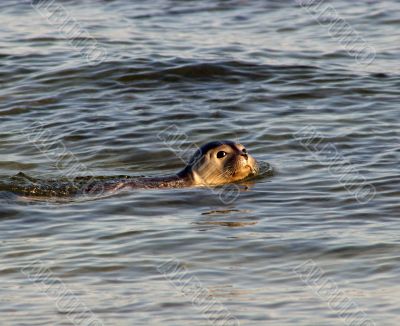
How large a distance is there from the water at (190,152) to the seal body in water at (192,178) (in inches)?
9.1

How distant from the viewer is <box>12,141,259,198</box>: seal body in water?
39.0 feet

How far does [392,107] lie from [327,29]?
5.18m

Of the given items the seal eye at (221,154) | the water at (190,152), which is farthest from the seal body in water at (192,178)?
the water at (190,152)

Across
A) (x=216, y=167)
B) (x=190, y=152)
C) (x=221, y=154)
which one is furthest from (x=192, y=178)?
(x=190, y=152)

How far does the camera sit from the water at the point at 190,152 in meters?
8.37

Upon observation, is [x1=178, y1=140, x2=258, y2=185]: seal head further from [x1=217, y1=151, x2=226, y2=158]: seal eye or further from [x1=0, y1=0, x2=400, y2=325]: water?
[x1=0, y1=0, x2=400, y2=325]: water

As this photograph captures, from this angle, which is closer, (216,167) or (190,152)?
(216,167)

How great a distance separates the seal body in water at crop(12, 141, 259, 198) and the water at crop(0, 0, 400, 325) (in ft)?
0.76

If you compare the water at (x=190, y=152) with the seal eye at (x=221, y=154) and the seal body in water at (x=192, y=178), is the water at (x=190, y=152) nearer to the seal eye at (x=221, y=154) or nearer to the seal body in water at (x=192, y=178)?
the seal body in water at (x=192, y=178)

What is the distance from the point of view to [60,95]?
53.7 feet

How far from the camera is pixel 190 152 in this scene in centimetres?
1356

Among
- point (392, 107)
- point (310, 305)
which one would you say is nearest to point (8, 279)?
point (310, 305)

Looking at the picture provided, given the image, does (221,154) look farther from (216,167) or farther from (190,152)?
(190,152)

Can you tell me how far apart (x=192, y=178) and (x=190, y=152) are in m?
1.45
